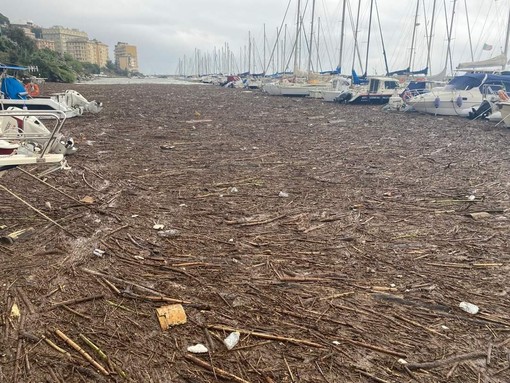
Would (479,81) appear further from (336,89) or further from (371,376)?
(371,376)

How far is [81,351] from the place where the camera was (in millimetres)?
2752

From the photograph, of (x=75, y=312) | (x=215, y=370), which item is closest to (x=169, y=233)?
(x=75, y=312)

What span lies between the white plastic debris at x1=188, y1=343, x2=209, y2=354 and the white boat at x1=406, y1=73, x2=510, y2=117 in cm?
2053

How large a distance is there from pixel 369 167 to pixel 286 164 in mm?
1883

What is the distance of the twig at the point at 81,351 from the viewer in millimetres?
2616

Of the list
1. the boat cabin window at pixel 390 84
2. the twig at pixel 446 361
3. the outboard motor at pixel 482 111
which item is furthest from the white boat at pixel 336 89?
the twig at pixel 446 361

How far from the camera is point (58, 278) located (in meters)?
3.68

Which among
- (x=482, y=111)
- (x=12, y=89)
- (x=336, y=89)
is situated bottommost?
(x=482, y=111)

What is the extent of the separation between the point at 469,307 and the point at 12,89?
15.0 metres

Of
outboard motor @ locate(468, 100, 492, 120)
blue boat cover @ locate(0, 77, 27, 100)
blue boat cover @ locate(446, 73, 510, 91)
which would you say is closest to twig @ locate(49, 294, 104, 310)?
blue boat cover @ locate(0, 77, 27, 100)

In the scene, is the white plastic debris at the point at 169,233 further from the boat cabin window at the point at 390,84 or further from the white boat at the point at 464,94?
the boat cabin window at the point at 390,84

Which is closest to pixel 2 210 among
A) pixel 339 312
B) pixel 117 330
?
pixel 117 330

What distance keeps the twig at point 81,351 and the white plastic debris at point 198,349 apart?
58 centimetres

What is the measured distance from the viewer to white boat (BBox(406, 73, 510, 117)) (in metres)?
19.4
